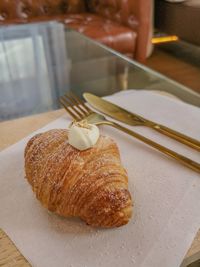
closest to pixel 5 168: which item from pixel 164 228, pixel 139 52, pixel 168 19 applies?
pixel 164 228

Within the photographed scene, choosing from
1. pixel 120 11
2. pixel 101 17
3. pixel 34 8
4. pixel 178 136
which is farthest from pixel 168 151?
pixel 34 8

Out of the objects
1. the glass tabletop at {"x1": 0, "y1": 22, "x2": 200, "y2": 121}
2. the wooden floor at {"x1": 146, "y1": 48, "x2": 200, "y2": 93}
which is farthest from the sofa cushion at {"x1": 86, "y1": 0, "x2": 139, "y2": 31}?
the glass tabletop at {"x1": 0, "y1": 22, "x2": 200, "y2": 121}

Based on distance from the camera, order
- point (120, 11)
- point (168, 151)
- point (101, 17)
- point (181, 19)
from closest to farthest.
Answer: point (168, 151), point (120, 11), point (101, 17), point (181, 19)

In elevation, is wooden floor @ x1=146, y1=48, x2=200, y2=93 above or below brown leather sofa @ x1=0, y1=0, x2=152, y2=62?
below

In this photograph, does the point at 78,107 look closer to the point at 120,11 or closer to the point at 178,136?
the point at 178,136

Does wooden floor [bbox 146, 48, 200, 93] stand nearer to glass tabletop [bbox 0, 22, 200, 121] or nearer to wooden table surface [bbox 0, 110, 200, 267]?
glass tabletop [bbox 0, 22, 200, 121]

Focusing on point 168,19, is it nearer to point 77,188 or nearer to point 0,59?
point 0,59

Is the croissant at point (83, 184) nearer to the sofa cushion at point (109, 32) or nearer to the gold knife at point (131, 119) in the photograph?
the gold knife at point (131, 119)
